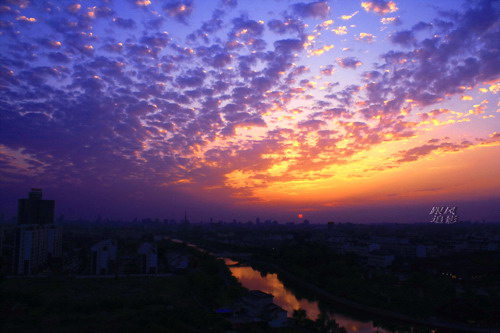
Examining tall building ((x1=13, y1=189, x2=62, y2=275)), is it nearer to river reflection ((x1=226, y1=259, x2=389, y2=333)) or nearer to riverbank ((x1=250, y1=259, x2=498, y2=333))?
river reflection ((x1=226, y1=259, x2=389, y2=333))

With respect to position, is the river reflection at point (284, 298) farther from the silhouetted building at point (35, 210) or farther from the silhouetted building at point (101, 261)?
the silhouetted building at point (35, 210)

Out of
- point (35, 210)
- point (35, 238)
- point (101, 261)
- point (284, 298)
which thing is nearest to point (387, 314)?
point (284, 298)

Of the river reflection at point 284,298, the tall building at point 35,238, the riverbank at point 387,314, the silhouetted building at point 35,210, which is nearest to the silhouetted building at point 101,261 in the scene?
the tall building at point 35,238

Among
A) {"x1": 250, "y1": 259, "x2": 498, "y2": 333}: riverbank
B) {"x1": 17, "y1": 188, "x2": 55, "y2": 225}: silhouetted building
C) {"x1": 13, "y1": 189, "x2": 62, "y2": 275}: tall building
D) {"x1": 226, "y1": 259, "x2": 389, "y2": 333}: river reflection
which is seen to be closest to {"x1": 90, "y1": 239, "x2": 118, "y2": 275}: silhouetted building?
{"x1": 13, "y1": 189, "x2": 62, "y2": 275}: tall building

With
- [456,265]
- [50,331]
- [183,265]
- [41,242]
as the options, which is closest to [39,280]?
[41,242]

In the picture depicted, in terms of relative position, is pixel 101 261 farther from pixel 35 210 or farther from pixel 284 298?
pixel 35 210
